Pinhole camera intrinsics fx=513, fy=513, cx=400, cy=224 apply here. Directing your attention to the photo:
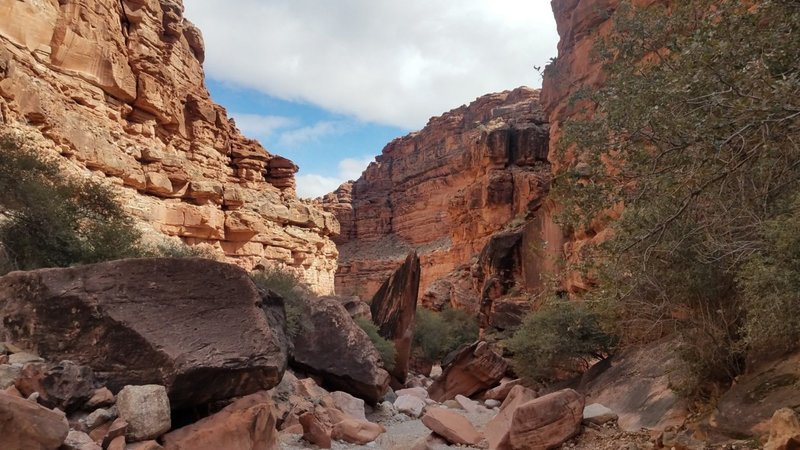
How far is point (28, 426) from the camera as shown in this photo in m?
3.96

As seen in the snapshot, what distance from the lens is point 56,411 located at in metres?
4.34

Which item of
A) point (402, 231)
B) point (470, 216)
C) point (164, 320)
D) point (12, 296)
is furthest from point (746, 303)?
point (402, 231)

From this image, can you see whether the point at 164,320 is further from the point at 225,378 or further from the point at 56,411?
the point at 56,411

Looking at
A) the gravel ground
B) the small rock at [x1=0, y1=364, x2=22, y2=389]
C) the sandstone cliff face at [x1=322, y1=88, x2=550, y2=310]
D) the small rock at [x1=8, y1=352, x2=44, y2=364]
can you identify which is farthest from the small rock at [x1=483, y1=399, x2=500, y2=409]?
the sandstone cliff face at [x1=322, y1=88, x2=550, y2=310]

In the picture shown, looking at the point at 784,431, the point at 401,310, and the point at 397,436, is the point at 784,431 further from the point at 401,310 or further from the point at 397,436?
the point at 401,310

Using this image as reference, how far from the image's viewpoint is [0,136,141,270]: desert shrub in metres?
9.25

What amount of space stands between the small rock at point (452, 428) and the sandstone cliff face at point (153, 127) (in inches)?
595

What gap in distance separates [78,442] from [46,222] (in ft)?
22.3

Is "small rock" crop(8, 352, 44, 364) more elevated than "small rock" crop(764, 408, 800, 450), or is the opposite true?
"small rock" crop(8, 352, 44, 364)

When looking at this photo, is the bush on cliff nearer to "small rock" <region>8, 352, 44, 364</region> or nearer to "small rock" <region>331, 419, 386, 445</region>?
"small rock" <region>331, 419, 386, 445</region>

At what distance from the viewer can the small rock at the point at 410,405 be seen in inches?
448

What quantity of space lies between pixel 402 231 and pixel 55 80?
54.6 m

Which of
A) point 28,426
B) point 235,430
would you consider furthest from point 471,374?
point 28,426

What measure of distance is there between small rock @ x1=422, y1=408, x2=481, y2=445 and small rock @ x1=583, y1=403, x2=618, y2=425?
1.85m
